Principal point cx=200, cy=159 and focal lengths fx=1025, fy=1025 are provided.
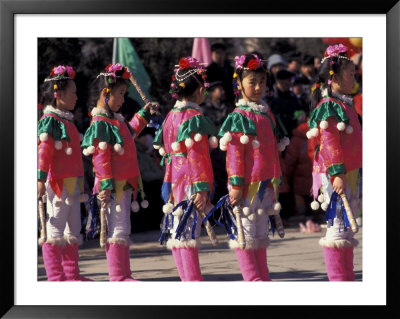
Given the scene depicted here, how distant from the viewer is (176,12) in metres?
6.78

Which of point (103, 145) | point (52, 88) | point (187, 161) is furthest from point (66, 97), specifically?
point (187, 161)

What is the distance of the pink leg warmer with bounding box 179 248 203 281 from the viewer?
7.49 m

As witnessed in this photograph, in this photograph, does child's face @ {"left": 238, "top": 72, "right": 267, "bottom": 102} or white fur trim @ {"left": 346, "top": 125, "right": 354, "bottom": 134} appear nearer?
white fur trim @ {"left": 346, "top": 125, "right": 354, "bottom": 134}

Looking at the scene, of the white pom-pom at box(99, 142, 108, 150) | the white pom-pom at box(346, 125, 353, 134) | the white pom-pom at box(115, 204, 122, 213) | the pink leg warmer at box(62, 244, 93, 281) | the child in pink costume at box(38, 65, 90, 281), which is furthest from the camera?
the pink leg warmer at box(62, 244, 93, 281)

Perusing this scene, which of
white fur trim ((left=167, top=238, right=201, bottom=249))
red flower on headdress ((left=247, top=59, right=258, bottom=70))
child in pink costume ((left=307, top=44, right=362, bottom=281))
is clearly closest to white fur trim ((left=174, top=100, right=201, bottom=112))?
red flower on headdress ((left=247, top=59, right=258, bottom=70))

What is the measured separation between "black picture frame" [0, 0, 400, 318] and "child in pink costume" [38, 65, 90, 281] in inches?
46.1

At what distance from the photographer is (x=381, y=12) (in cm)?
676

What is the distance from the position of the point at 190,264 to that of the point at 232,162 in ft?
2.71

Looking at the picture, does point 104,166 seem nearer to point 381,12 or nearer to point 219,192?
point 381,12

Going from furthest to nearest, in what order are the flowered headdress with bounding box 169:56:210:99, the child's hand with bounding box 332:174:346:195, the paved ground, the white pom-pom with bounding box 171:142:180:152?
the paved ground
the flowered headdress with bounding box 169:56:210:99
the white pom-pom with bounding box 171:142:180:152
the child's hand with bounding box 332:174:346:195

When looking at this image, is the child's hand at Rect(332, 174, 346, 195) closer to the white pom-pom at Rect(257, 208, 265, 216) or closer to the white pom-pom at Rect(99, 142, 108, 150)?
the white pom-pom at Rect(257, 208, 265, 216)

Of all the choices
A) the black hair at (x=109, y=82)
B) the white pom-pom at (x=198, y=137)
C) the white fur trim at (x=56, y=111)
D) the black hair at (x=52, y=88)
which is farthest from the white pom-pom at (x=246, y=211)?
the black hair at (x=52, y=88)

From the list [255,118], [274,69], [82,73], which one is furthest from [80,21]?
[274,69]

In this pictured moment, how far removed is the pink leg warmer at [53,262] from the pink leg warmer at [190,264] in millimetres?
1126
